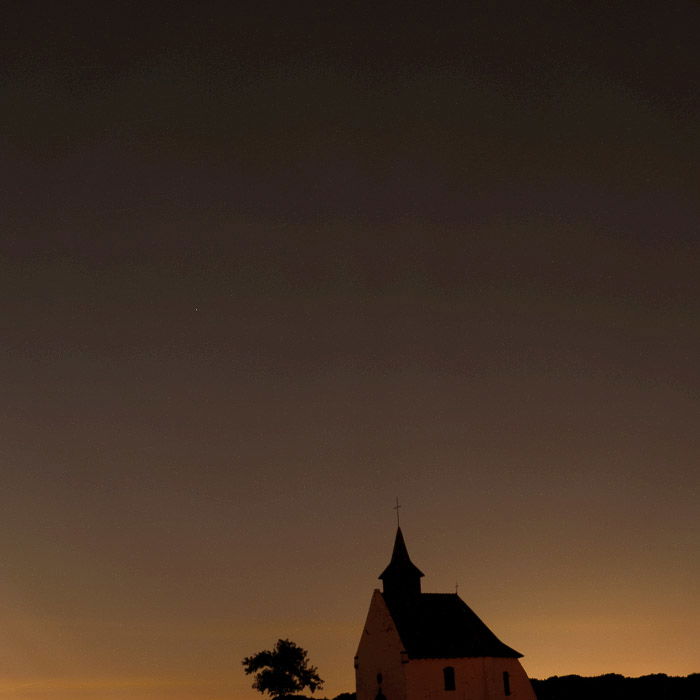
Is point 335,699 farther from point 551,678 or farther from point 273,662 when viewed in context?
point 551,678

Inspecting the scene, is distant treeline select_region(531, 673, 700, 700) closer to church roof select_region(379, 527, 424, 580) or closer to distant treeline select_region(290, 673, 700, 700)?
distant treeline select_region(290, 673, 700, 700)

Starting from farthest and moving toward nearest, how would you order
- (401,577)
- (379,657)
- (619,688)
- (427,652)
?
(619,688) → (401,577) → (379,657) → (427,652)

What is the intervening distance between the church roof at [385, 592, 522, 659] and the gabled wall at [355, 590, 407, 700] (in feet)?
2.69

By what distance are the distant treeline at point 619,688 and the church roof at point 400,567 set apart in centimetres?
1533

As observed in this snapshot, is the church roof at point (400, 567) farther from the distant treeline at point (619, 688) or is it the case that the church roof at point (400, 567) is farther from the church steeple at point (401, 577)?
the distant treeline at point (619, 688)

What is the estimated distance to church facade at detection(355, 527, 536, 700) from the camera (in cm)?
7375

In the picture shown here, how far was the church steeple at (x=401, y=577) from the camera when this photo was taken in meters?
81.2

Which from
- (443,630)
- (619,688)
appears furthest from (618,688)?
(443,630)

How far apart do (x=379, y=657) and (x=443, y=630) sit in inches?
214

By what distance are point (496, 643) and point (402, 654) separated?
8727mm

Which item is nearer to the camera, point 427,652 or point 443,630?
point 427,652

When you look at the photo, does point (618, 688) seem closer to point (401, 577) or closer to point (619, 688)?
point (619, 688)

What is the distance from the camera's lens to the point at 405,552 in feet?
273

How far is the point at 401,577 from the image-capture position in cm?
8181
